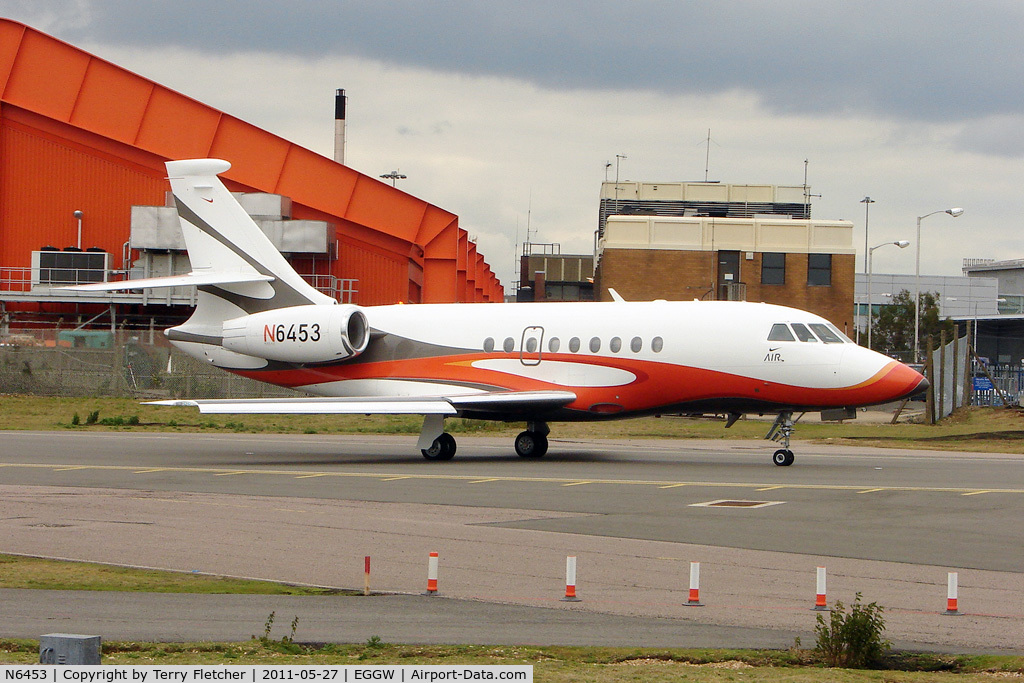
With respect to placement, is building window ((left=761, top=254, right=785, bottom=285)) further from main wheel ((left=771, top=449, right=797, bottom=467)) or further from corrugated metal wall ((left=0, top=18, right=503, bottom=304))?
main wheel ((left=771, top=449, right=797, bottom=467))

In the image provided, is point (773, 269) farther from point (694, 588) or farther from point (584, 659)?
point (584, 659)

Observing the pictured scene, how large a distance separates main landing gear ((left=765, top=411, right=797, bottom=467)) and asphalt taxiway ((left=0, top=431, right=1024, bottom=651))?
1.66 feet

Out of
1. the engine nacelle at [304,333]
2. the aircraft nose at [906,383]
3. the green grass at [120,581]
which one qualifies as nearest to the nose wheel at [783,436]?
the aircraft nose at [906,383]

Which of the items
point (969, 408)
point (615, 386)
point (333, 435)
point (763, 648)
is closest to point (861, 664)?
point (763, 648)

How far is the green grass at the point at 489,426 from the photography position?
3741 centimetres

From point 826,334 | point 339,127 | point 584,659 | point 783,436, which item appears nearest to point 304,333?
point 783,436

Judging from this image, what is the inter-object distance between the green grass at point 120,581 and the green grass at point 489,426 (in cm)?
2539

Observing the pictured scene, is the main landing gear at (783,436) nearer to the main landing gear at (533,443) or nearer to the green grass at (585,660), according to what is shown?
the main landing gear at (533,443)

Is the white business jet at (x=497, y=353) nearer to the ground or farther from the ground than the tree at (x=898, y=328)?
nearer to the ground

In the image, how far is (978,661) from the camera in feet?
29.6

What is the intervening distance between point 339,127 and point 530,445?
42975 mm

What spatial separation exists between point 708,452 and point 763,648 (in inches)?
Result: 860

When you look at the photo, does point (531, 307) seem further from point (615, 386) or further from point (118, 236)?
point (118, 236)

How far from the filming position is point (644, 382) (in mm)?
26609
